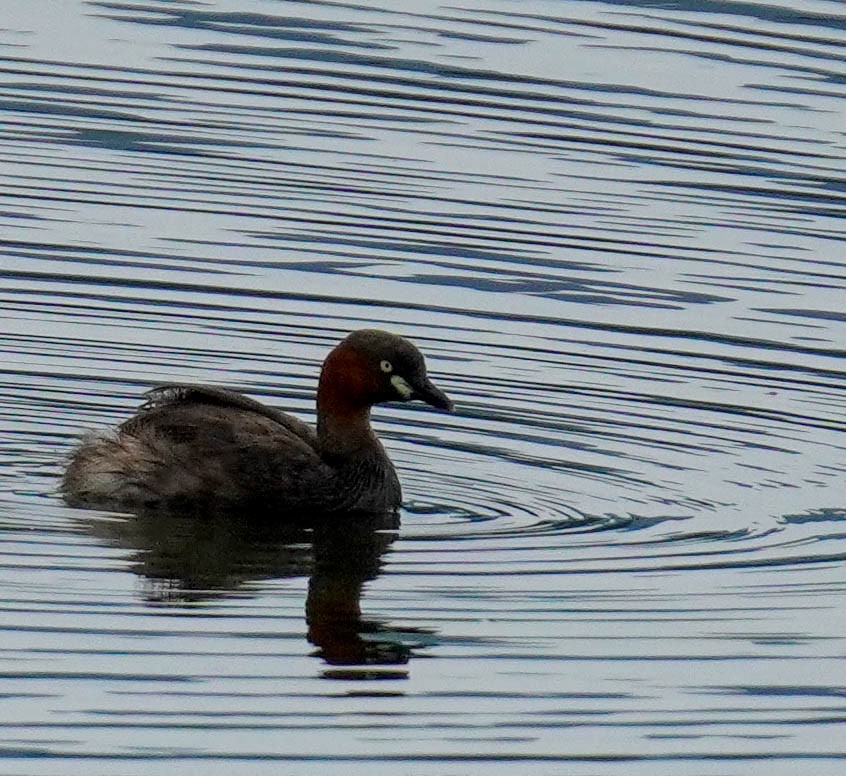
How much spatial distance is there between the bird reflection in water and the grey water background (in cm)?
3

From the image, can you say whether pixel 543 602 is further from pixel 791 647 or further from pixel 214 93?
pixel 214 93

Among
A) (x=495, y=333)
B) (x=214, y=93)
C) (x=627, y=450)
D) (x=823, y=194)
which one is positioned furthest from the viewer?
(x=214, y=93)

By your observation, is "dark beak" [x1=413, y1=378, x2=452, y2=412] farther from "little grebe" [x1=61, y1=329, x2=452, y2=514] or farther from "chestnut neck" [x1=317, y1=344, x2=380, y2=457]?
"chestnut neck" [x1=317, y1=344, x2=380, y2=457]

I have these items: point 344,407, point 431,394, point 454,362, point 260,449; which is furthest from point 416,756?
point 454,362

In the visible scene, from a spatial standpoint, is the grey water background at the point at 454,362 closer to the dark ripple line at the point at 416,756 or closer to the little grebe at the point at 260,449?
the dark ripple line at the point at 416,756

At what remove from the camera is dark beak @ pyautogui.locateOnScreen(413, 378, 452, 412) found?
1280 centimetres

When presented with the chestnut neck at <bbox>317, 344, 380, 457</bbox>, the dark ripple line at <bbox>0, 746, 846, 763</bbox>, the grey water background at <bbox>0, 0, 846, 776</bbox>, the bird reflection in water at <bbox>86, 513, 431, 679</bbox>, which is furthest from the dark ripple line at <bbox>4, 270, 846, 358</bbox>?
the dark ripple line at <bbox>0, 746, 846, 763</bbox>

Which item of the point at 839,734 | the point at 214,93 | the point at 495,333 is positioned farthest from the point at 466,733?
the point at 214,93

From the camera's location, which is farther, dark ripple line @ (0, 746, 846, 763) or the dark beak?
the dark beak

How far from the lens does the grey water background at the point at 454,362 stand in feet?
31.4

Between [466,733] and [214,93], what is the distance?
1109 centimetres

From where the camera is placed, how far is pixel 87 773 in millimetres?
8773

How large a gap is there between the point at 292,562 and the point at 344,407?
4.67ft

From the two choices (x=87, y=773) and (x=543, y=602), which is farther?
(x=543, y=602)
